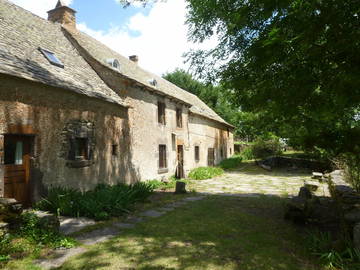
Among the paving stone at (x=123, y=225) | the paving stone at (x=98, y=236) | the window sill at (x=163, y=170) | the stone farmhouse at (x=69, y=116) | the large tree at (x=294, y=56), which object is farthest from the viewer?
the window sill at (x=163, y=170)

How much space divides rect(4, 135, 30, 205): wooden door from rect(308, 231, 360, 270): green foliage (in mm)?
7075

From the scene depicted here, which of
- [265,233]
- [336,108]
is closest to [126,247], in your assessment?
[265,233]

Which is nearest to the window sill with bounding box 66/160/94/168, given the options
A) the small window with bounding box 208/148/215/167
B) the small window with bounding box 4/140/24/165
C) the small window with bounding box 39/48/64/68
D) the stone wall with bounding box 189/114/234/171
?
the small window with bounding box 4/140/24/165

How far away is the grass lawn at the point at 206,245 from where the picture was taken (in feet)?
12.5

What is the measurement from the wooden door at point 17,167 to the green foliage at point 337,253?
7.07m

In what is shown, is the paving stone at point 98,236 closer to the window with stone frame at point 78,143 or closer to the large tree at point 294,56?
the window with stone frame at point 78,143

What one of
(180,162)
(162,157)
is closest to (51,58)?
(162,157)

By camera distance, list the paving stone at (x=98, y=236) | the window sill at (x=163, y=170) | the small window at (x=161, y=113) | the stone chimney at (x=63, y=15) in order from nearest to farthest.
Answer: the paving stone at (x=98, y=236) < the stone chimney at (x=63, y=15) < the window sill at (x=163, y=170) < the small window at (x=161, y=113)

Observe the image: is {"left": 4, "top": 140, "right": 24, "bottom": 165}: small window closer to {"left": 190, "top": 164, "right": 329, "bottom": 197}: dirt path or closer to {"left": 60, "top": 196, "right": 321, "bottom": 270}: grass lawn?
{"left": 60, "top": 196, "right": 321, "bottom": 270}: grass lawn

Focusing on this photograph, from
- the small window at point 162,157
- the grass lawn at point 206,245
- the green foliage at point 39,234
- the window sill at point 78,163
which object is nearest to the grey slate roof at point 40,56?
the window sill at point 78,163

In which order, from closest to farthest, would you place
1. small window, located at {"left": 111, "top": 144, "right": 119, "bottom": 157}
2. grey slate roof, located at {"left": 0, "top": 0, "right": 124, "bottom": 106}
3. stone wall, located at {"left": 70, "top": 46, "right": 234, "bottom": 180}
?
grey slate roof, located at {"left": 0, "top": 0, "right": 124, "bottom": 106} → small window, located at {"left": 111, "top": 144, "right": 119, "bottom": 157} → stone wall, located at {"left": 70, "top": 46, "right": 234, "bottom": 180}

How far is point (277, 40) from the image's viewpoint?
350cm

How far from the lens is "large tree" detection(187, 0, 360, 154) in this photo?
11.0 ft

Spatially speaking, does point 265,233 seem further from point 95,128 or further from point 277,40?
point 95,128
